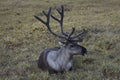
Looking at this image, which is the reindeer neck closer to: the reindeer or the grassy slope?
the reindeer

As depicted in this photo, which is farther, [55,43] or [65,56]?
[55,43]

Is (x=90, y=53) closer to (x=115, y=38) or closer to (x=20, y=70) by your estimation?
(x=115, y=38)

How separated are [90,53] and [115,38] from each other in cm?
159

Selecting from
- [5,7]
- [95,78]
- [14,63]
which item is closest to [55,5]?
[5,7]

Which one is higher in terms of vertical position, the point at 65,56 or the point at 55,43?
the point at 65,56

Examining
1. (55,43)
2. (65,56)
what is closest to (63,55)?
(65,56)

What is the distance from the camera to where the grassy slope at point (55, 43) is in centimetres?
908

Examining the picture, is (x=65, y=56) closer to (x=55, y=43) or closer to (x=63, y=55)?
(x=63, y=55)

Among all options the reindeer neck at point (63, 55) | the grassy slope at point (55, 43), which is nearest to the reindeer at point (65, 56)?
the reindeer neck at point (63, 55)

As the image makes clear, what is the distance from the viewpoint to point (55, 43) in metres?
13.0

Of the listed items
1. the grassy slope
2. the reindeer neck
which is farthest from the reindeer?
the grassy slope

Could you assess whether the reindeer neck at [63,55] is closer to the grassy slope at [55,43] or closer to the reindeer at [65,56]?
the reindeer at [65,56]

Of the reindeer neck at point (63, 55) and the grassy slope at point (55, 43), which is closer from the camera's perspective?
→ the grassy slope at point (55, 43)

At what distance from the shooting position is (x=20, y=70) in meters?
9.66
